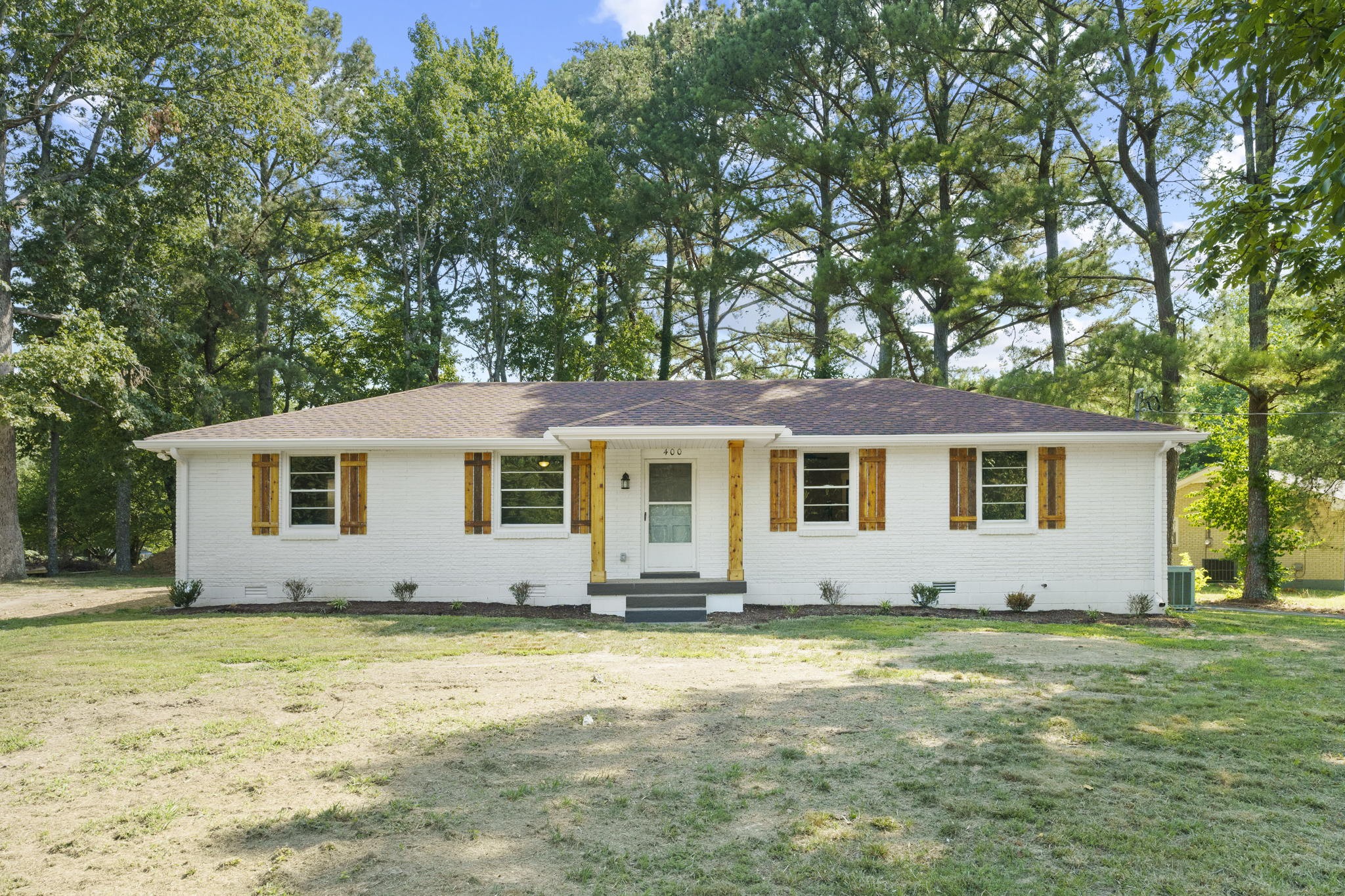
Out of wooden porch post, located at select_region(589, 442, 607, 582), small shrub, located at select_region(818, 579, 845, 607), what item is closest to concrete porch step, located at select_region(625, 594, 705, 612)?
wooden porch post, located at select_region(589, 442, 607, 582)

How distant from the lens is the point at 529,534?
525 inches

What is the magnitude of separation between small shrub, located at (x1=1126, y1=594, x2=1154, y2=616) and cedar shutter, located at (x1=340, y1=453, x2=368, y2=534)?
12.6 metres

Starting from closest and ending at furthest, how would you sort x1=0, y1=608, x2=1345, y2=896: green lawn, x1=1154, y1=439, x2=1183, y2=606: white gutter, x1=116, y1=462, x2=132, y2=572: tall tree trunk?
1. x1=0, y1=608, x2=1345, y2=896: green lawn
2. x1=1154, y1=439, x2=1183, y2=606: white gutter
3. x1=116, y1=462, x2=132, y2=572: tall tree trunk

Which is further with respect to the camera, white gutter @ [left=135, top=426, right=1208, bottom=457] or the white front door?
the white front door

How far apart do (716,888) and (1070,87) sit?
20.6 metres

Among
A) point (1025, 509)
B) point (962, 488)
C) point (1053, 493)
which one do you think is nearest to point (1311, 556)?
point (1053, 493)

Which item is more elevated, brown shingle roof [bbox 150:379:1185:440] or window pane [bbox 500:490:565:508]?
brown shingle roof [bbox 150:379:1185:440]

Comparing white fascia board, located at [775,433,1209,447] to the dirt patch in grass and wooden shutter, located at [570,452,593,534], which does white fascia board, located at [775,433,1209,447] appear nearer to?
wooden shutter, located at [570,452,593,534]

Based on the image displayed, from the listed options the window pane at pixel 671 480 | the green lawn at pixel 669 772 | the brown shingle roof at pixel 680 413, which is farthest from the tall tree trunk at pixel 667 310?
the green lawn at pixel 669 772

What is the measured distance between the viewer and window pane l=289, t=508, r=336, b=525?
13.5 m

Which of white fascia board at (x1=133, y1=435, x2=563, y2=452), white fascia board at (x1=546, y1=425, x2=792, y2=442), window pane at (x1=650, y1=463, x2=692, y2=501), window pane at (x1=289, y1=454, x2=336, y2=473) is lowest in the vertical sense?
window pane at (x1=650, y1=463, x2=692, y2=501)

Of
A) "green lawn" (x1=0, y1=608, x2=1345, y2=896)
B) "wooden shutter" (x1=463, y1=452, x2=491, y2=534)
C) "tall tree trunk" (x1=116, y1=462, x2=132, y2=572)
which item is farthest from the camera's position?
"tall tree trunk" (x1=116, y1=462, x2=132, y2=572)

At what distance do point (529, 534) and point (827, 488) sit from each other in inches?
197

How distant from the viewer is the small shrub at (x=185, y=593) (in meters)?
12.8
